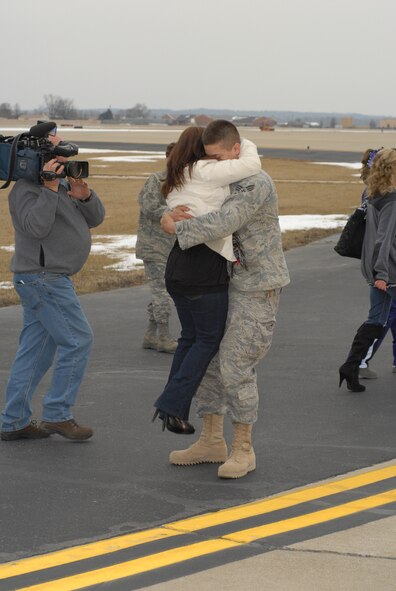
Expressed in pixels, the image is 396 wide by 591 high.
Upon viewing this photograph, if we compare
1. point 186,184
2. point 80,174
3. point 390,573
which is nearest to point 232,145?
point 186,184

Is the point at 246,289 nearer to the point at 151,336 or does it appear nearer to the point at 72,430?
the point at 72,430

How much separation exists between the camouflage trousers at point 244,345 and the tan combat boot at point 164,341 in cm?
351

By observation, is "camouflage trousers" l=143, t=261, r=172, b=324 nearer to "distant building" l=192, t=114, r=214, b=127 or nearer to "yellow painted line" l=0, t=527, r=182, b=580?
"distant building" l=192, t=114, r=214, b=127

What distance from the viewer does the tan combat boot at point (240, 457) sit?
607 cm

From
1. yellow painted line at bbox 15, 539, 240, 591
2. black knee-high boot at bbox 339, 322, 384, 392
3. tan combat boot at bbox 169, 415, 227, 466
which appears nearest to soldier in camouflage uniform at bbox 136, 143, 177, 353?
black knee-high boot at bbox 339, 322, 384, 392

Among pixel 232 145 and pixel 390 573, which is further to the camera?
pixel 232 145

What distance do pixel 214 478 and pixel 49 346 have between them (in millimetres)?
1408

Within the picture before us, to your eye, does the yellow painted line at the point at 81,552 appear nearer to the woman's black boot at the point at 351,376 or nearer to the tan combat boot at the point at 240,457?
the tan combat boot at the point at 240,457

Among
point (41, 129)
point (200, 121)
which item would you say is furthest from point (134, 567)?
point (200, 121)

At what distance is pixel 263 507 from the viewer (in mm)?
5562

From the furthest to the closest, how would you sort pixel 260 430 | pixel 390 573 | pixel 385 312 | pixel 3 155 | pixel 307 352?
pixel 307 352
pixel 385 312
pixel 260 430
pixel 3 155
pixel 390 573

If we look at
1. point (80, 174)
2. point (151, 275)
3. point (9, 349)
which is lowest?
point (9, 349)

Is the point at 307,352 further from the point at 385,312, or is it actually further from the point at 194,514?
the point at 194,514

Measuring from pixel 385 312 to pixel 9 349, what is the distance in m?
3.09
